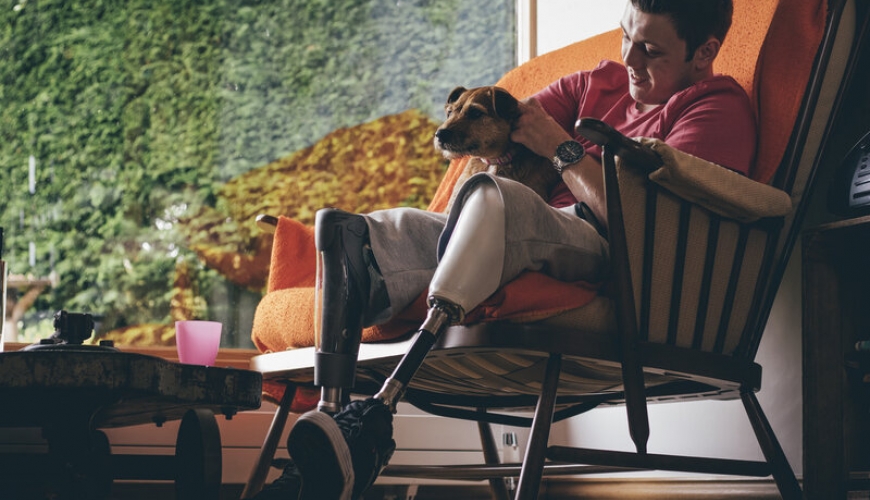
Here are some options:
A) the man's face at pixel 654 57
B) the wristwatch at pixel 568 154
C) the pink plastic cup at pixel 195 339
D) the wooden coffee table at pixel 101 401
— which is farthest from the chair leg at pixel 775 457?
the pink plastic cup at pixel 195 339

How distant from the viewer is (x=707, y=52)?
166 centimetres

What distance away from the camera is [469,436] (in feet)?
8.50

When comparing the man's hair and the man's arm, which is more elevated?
the man's hair

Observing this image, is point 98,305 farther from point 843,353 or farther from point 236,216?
point 843,353

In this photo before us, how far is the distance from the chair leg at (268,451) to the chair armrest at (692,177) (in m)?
0.88

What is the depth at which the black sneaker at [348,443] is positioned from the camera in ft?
3.32

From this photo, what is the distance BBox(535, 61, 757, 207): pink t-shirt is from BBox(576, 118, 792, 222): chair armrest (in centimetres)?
11

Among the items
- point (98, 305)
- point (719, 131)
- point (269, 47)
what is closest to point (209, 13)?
point (269, 47)

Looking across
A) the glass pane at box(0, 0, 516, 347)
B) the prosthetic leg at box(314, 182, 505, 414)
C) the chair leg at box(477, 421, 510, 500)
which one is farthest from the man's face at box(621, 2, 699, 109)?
the glass pane at box(0, 0, 516, 347)

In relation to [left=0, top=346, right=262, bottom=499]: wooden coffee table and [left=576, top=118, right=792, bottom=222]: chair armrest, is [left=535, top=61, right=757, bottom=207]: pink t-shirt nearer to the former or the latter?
[left=576, top=118, right=792, bottom=222]: chair armrest

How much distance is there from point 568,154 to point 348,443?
676mm

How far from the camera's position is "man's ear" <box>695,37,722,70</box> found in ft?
5.41

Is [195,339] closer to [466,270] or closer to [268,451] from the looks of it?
[268,451]

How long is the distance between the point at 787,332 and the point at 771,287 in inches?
18.7
